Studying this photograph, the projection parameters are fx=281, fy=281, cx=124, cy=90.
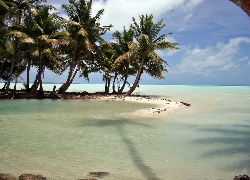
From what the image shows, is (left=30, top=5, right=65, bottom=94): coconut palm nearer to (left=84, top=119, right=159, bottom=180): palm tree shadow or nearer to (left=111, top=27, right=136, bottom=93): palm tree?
(left=111, top=27, right=136, bottom=93): palm tree

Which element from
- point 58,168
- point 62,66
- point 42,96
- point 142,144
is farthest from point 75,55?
point 58,168

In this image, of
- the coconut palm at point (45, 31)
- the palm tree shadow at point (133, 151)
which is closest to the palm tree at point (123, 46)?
the coconut palm at point (45, 31)

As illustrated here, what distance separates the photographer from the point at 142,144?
7.80m

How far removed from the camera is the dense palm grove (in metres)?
25.5

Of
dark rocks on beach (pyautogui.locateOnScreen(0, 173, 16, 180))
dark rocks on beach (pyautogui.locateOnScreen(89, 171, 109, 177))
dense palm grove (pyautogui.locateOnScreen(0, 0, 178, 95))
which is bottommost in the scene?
dark rocks on beach (pyautogui.locateOnScreen(89, 171, 109, 177))

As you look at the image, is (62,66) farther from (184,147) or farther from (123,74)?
(184,147)

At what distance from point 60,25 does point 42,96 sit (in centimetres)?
722

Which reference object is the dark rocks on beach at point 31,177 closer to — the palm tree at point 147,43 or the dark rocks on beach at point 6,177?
the dark rocks on beach at point 6,177

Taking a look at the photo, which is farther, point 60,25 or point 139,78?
point 139,78

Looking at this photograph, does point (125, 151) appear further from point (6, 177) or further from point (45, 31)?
point (45, 31)

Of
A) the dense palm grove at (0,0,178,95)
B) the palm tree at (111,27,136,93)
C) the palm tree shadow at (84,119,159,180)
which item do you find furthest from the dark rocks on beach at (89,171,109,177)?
the palm tree at (111,27,136,93)

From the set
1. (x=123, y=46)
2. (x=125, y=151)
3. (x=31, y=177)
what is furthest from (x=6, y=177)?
(x=123, y=46)

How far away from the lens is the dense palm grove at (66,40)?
2545 cm

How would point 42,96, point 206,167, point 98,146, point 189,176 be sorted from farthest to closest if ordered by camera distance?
point 42,96, point 98,146, point 206,167, point 189,176
